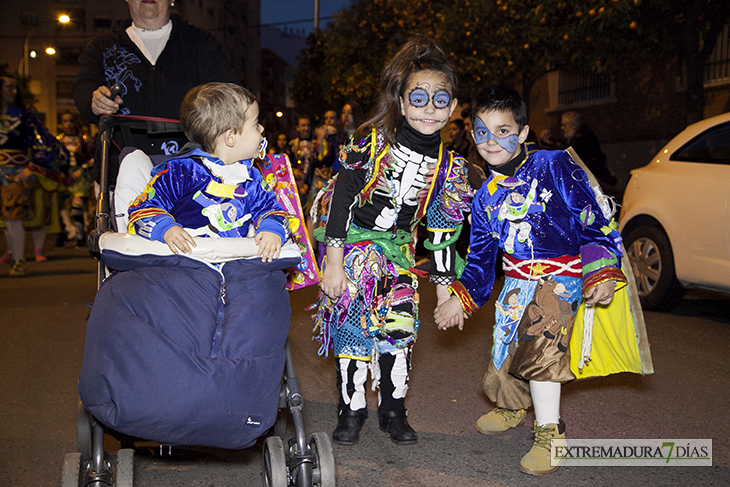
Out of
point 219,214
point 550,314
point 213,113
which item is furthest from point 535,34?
point 219,214

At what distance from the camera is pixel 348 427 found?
3635 millimetres

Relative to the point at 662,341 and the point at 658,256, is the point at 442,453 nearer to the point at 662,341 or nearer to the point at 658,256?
the point at 662,341

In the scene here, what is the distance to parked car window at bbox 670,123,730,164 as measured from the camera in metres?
6.05

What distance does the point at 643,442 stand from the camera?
11.9ft

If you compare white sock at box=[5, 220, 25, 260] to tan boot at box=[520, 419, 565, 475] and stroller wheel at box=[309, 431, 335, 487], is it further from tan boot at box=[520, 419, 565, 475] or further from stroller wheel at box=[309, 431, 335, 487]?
tan boot at box=[520, 419, 565, 475]

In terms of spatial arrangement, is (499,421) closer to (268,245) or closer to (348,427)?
(348,427)

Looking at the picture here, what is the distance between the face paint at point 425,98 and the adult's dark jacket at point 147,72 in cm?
115

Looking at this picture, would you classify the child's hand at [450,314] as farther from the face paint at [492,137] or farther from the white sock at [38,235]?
the white sock at [38,235]

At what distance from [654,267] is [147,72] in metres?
5.05

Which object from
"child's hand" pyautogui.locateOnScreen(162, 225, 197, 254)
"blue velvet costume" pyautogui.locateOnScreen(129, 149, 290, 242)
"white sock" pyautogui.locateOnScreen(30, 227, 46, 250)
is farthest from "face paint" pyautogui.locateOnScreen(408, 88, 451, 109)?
"white sock" pyautogui.locateOnScreen(30, 227, 46, 250)

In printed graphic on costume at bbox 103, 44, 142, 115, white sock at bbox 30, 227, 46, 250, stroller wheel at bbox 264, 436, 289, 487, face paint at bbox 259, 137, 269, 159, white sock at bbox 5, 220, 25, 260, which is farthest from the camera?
white sock at bbox 30, 227, 46, 250

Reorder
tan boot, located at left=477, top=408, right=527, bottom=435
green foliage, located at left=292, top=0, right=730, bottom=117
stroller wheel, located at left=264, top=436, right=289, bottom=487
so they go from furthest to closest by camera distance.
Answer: green foliage, located at left=292, top=0, right=730, bottom=117, tan boot, located at left=477, top=408, right=527, bottom=435, stroller wheel, located at left=264, top=436, right=289, bottom=487

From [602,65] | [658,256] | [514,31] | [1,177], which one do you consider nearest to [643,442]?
[658,256]

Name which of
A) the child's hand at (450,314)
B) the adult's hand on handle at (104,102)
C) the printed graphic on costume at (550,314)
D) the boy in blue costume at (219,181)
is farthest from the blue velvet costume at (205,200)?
the printed graphic on costume at (550,314)
